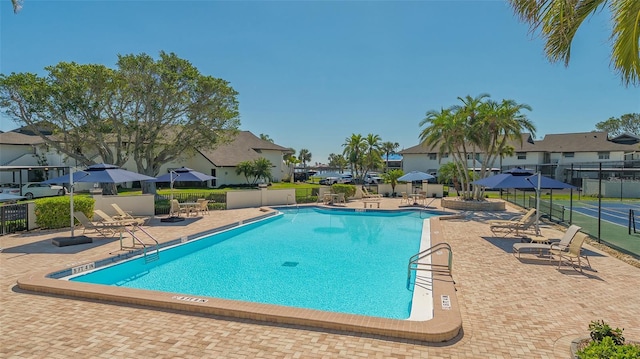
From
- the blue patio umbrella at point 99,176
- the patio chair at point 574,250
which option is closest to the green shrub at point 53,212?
the blue patio umbrella at point 99,176

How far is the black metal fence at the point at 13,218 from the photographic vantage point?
12141mm

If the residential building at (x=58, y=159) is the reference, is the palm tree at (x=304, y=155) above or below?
above

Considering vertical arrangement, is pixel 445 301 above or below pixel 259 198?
below

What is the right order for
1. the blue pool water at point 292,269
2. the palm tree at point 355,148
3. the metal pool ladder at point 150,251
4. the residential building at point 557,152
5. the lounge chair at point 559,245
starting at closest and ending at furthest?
the blue pool water at point 292,269
the lounge chair at point 559,245
the metal pool ladder at point 150,251
the palm tree at point 355,148
the residential building at point 557,152

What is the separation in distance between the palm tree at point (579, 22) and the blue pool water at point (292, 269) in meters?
5.11

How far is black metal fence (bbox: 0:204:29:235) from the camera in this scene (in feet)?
39.8

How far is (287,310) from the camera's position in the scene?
5527 millimetres

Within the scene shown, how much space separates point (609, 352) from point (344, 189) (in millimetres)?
21743

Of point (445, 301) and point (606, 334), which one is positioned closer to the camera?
point (606, 334)

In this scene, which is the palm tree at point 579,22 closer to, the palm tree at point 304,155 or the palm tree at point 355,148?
the palm tree at point 355,148

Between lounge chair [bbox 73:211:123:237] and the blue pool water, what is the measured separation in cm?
289

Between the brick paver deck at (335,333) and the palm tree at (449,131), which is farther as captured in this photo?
the palm tree at (449,131)

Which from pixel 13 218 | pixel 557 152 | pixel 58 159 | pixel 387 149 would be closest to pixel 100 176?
pixel 13 218

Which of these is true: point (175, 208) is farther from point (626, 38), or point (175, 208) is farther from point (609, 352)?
point (626, 38)
